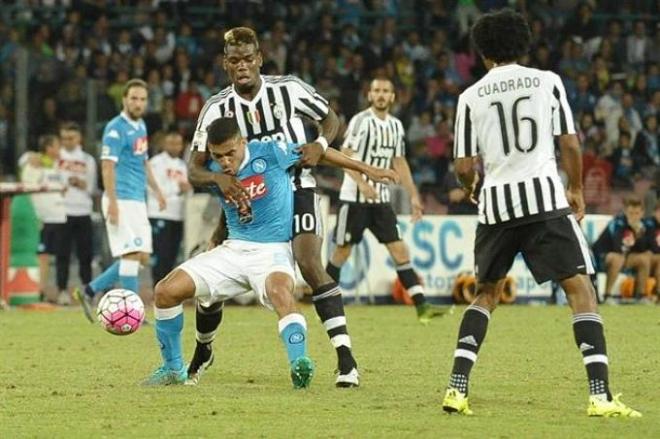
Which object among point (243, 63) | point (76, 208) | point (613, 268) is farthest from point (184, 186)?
point (243, 63)

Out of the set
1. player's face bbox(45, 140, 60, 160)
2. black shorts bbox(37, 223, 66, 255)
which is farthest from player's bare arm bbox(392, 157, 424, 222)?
player's face bbox(45, 140, 60, 160)

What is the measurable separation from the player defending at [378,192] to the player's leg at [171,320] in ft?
20.8

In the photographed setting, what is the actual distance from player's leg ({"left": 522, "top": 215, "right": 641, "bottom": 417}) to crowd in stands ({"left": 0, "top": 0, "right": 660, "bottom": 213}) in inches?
498

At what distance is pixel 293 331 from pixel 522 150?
1.90 m

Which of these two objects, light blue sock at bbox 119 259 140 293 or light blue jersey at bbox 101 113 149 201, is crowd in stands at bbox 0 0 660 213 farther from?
light blue sock at bbox 119 259 140 293

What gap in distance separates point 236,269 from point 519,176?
80.6 inches

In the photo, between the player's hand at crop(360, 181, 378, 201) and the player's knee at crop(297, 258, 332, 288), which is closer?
the player's knee at crop(297, 258, 332, 288)

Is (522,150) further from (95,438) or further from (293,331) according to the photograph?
(95,438)

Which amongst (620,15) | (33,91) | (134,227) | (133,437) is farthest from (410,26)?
(133,437)

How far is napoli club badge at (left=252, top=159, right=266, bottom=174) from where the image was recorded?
9.16 metres

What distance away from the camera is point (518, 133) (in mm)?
7785

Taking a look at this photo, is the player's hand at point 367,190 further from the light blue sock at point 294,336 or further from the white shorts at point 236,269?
the light blue sock at point 294,336

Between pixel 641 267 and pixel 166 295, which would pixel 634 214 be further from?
pixel 166 295

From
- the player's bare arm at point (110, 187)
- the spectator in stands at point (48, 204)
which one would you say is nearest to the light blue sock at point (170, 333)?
the player's bare arm at point (110, 187)
